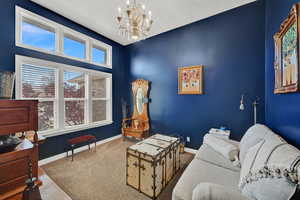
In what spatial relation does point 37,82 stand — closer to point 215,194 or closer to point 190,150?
point 215,194

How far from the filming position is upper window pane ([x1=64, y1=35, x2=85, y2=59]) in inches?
114

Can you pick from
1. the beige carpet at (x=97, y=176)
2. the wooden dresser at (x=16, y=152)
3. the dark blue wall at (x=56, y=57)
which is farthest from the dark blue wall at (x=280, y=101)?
the dark blue wall at (x=56, y=57)

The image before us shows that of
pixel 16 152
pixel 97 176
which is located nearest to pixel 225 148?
pixel 97 176

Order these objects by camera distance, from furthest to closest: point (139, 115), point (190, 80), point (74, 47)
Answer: point (139, 115), point (74, 47), point (190, 80)

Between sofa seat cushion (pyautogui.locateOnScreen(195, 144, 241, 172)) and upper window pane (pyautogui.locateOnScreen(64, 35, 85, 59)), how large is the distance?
11.5ft

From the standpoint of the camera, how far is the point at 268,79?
194 centimetres

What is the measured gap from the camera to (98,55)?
11.9ft

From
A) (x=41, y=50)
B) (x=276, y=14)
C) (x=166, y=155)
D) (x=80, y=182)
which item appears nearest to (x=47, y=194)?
(x=80, y=182)

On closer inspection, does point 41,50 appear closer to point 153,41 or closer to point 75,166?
point 75,166

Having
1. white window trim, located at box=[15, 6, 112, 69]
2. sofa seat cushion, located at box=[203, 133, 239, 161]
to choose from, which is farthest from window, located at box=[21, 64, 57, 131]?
sofa seat cushion, located at box=[203, 133, 239, 161]

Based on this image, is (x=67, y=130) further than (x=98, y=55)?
No

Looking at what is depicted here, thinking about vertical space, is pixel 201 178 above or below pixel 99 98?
below

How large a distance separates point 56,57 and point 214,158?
3.58 meters

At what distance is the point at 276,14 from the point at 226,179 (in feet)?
7.45
